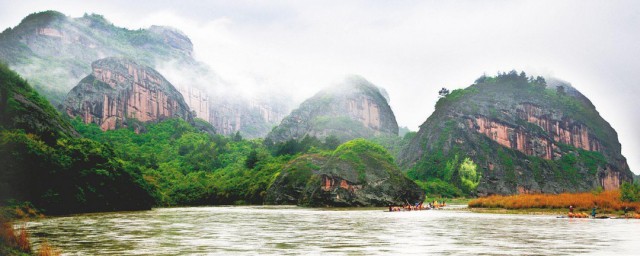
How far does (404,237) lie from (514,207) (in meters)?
38.3

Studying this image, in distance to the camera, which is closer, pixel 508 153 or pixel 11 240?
pixel 11 240

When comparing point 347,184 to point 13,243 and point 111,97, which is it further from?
point 111,97

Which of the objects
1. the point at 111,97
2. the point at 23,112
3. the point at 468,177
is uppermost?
the point at 111,97

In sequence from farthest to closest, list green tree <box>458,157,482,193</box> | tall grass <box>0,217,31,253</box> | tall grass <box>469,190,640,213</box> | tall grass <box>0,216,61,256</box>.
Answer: green tree <box>458,157,482,193</box> < tall grass <box>469,190,640,213</box> < tall grass <box>0,217,31,253</box> < tall grass <box>0,216,61,256</box>

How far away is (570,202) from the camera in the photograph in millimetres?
52094

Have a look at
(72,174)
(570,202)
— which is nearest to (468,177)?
(570,202)

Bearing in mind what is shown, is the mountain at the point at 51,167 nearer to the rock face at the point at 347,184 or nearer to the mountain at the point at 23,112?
the mountain at the point at 23,112

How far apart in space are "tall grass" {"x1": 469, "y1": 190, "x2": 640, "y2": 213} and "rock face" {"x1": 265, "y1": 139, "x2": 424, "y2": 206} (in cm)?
2265

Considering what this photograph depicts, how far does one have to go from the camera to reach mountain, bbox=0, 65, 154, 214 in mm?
45188

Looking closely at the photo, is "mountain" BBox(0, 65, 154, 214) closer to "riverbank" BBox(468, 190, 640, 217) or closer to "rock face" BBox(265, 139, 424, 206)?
"rock face" BBox(265, 139, 424, 206)

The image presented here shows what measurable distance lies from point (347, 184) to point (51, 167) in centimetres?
4720

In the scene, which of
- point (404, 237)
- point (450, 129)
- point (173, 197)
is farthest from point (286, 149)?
point (404, 237)

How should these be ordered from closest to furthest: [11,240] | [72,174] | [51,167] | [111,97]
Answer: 1. [11,240]
2. [51,167]
3. [72,174]
4. [111,97]

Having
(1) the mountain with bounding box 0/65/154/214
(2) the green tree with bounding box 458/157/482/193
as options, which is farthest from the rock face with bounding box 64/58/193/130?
(2) the green tree with bounding box 458/157/482/193
